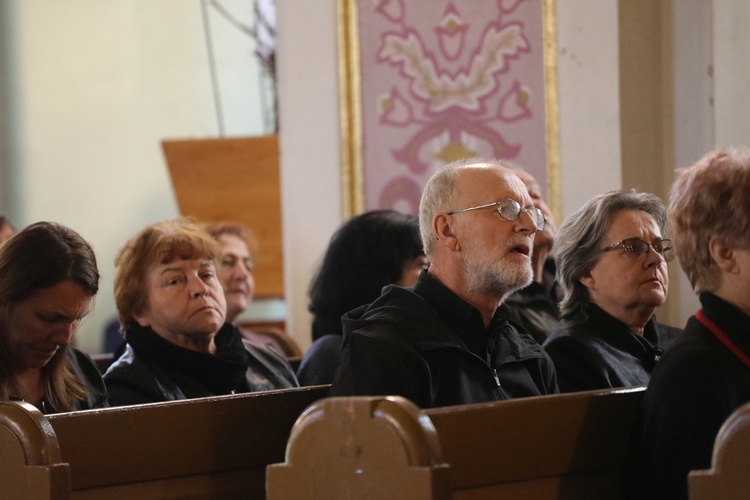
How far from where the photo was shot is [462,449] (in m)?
2.27

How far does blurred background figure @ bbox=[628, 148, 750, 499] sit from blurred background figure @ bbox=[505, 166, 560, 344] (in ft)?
4.04

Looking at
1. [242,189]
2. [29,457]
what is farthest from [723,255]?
[242,189]

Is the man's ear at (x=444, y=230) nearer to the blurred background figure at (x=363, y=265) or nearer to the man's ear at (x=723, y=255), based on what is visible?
the man's ear at (x=723, y=255)

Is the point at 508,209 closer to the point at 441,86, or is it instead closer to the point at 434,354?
the point at 434,354

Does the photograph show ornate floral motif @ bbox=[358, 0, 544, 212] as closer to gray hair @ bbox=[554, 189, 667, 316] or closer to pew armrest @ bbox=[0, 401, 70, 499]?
gray hair @ bbox=[554, 189, 667, 316]

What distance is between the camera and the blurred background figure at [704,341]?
2.25 m

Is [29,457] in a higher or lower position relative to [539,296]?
higher

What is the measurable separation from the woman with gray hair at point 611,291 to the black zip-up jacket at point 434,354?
0.21m

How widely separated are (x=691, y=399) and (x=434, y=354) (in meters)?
0.67

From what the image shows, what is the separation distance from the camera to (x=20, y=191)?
8672 millimetres

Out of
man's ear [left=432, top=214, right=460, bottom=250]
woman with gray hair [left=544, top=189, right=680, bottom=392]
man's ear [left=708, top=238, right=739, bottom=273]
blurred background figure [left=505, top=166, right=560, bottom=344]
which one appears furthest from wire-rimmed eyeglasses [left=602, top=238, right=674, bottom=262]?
man's ear [left=708, top=238, right=739, bottom=273]

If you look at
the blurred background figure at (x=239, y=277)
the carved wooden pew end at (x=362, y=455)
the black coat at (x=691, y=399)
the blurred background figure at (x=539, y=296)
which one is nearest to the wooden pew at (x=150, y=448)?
the carved wooden pew end at (x=362, y=455)

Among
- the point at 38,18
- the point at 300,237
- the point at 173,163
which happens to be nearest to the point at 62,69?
the point at 38,18

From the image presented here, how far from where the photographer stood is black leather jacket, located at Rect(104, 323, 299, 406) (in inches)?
131
